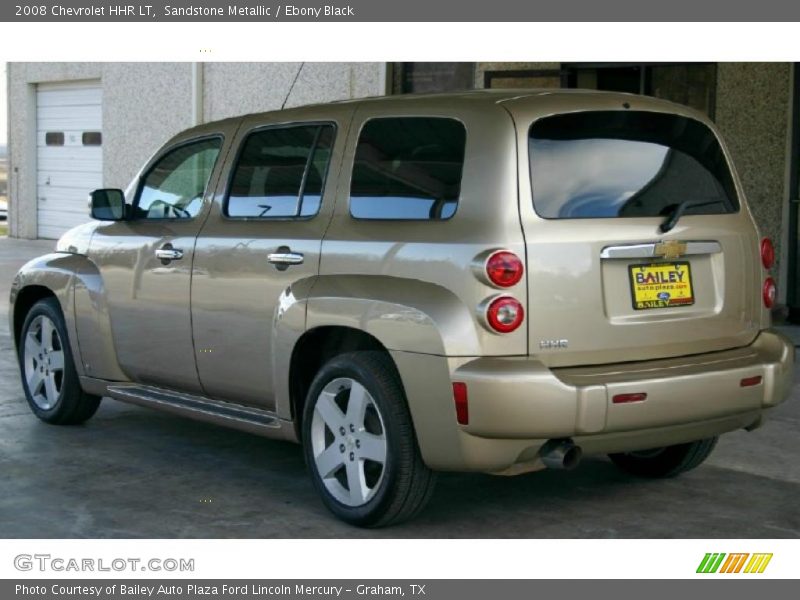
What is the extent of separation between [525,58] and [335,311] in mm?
8883

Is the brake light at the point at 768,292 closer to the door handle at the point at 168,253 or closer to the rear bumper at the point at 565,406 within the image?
the rear bumper at the point at 565,406

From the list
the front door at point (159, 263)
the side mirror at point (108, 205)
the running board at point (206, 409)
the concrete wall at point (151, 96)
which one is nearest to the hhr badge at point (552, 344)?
the running board at point (206, 409)

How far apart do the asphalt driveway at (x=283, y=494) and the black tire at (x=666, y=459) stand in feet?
0.26

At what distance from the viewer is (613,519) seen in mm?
5406

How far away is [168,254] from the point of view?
6.31 metres

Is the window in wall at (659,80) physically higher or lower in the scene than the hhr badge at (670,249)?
higher

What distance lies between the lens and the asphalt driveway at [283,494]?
523 cm

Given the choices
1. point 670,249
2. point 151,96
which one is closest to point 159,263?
point 670,249

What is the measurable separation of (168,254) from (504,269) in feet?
7.13

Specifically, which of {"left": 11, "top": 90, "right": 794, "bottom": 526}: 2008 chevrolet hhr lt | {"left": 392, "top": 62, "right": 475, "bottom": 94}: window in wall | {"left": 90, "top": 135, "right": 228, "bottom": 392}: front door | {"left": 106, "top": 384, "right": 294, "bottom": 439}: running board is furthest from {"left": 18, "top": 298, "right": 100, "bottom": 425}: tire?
{"left": 392, "top": 62, "right": 475, "bottom": 94}: window in wall

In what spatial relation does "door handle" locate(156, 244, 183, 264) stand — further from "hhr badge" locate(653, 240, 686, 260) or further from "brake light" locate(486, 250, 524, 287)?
"hhr badge" locate(653, 240, 686, 260)

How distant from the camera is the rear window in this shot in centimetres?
496

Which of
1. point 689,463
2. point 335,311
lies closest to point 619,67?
point 689,463

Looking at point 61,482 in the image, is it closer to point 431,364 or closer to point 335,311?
point 335,311
